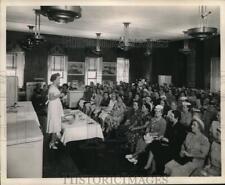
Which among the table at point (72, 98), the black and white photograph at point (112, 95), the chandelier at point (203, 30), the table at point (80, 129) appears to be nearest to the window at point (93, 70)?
the black and white photograph at point (112, 95)

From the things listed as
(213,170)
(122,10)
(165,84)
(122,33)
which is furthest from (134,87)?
(213,170)

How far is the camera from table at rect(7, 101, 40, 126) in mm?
1823

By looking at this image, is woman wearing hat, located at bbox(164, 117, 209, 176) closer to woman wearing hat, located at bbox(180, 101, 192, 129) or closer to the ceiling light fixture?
woman wearing hat, located at bbox(180, 101, 192, 129)

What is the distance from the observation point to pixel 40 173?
182 centimetres

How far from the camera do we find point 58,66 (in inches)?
74.7

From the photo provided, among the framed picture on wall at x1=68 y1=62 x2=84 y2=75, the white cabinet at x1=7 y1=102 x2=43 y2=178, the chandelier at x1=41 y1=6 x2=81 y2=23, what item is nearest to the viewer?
the chandelier at x1=41 y1=6 x2=81 y2=23

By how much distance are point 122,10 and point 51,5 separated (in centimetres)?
51

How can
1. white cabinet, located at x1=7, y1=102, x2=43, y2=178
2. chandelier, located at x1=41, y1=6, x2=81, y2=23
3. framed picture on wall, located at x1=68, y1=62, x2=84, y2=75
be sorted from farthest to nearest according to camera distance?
framed picture on wall, located at x1=68, y1=62, x2=84, y2=75 → white cabinet, located at x1=7, y1=102, x2=43, y2=178 → chandelier, located at x1=41, y1=6, x2=81, y2=23

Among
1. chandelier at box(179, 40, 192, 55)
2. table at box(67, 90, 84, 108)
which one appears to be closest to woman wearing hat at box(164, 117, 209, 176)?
chandelier at box(179, 40, 192, 55)

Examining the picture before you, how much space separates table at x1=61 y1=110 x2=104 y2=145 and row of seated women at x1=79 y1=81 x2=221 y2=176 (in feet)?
0.16

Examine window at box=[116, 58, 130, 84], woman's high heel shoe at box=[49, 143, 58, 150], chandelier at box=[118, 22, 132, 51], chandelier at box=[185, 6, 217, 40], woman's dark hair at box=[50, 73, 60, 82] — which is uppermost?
chandelier at box=[185, 6, 217, 40]

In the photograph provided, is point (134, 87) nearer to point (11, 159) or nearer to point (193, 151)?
point (193, 151)

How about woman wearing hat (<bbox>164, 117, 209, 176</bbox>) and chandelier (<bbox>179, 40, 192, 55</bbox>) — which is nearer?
woman wearing hat (<bbox>164, 117, 209, 176</bbox>)

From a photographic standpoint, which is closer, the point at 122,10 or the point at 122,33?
the point at 122,10
